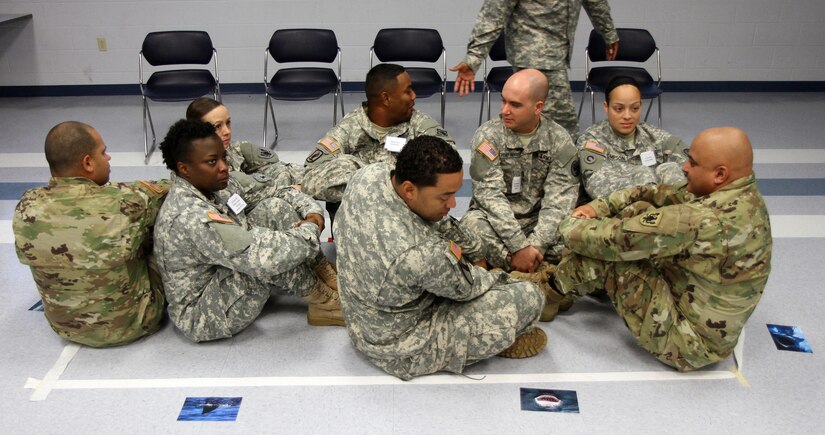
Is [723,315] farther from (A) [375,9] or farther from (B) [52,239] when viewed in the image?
(A) [375,9]

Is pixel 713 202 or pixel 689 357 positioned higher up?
pixel 713 202

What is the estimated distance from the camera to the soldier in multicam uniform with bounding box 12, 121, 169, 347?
260 centimetres

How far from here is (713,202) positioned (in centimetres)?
245

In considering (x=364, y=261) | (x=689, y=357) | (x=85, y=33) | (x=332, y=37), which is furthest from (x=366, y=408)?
(x=85, y=33)

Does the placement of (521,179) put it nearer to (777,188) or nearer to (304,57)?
(777,188)

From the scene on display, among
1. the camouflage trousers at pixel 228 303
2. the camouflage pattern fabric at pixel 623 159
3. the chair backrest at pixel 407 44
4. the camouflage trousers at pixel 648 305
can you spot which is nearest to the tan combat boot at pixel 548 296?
the camouflage trousers at pixel 648 305

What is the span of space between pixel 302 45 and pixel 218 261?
11.1 feet

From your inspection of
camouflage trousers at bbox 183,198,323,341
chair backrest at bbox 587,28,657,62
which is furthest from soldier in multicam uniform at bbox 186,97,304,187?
chair backrest at bbox 587,28,657,62

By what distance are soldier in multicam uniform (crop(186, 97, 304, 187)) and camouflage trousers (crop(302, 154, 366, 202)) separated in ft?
0.79

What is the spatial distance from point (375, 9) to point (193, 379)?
15.4ft

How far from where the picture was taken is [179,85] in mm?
5316

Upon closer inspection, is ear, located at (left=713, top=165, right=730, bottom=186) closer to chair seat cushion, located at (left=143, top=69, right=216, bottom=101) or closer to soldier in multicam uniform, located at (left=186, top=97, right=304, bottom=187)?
soldier in multicam uniform, located at (left=186, top=97, right=304, bottom=187)

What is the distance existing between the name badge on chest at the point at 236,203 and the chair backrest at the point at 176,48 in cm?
312

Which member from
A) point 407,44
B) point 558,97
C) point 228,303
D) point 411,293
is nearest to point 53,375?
point 228,303
